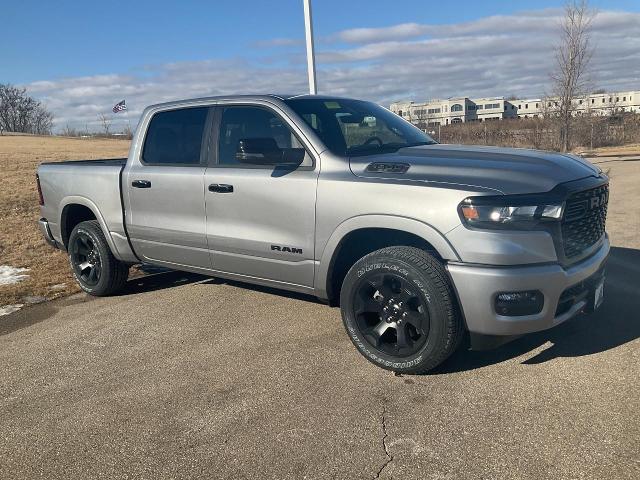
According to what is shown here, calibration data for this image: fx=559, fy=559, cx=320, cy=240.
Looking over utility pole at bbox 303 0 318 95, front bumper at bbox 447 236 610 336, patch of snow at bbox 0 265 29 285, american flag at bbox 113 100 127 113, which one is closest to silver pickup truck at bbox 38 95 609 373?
front bumper at bbox 447 236 610 336

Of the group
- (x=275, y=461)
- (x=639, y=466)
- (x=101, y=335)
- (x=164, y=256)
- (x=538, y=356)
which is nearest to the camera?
(x=639, y=466)

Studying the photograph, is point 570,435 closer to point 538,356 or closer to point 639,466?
point 639,466

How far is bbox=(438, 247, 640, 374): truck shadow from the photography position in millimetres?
3830

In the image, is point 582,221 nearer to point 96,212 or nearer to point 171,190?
point 171,190

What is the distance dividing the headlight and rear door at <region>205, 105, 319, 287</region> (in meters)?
1.22

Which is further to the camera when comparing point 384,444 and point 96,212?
point 96,212

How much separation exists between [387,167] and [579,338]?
1.91m

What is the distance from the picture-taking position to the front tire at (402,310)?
134 inches

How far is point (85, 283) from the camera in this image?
595 centimetres

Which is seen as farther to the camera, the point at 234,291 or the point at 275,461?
the point at 234,291

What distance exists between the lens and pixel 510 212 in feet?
10.6

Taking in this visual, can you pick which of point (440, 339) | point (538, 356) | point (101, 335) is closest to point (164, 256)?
point (101, 335)

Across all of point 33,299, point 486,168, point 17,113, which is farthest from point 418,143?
point 17,113

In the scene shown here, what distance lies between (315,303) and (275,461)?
2.48 m
